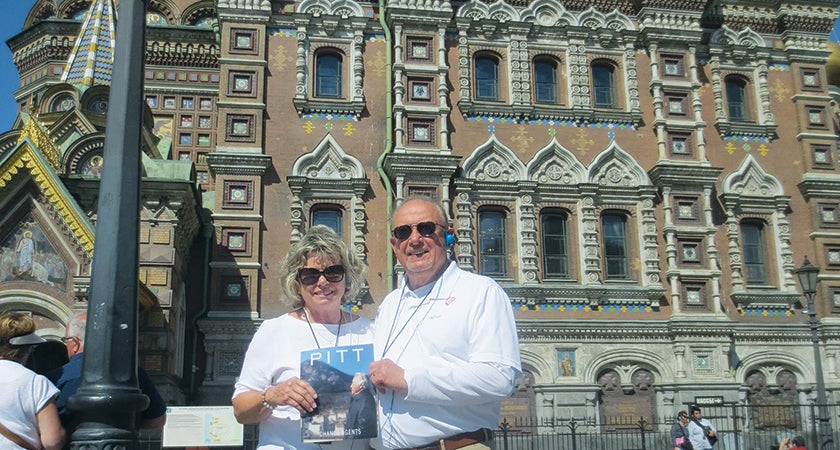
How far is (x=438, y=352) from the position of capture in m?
3.67

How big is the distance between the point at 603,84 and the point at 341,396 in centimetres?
1590

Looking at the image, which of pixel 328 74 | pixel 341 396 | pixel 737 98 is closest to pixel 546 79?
pixel 737 98

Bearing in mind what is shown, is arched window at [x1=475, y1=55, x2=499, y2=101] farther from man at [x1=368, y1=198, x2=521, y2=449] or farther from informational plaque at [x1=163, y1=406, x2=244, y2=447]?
man at [x1=368, y1=198, x2=521, y2=449]

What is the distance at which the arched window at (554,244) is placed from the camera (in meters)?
17.1

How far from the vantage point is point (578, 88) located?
18016 millimetres

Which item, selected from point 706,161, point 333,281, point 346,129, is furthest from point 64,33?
point 333,281

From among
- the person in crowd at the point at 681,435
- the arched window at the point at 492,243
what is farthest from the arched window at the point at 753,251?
the person in crowd at the point at 681,435

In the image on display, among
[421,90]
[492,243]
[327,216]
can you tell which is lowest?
[492,243]

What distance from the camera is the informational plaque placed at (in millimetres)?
11047

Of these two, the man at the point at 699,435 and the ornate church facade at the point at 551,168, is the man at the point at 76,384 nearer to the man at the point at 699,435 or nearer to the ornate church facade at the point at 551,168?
the man at the point at 699,435

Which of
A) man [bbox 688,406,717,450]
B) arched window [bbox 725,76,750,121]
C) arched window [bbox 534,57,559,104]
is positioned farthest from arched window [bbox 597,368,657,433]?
arched window [bbox 725,76,750,121]

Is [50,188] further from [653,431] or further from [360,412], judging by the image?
[653,431]

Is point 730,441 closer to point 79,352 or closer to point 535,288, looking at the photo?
point 535,288

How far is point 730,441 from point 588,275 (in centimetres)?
407
